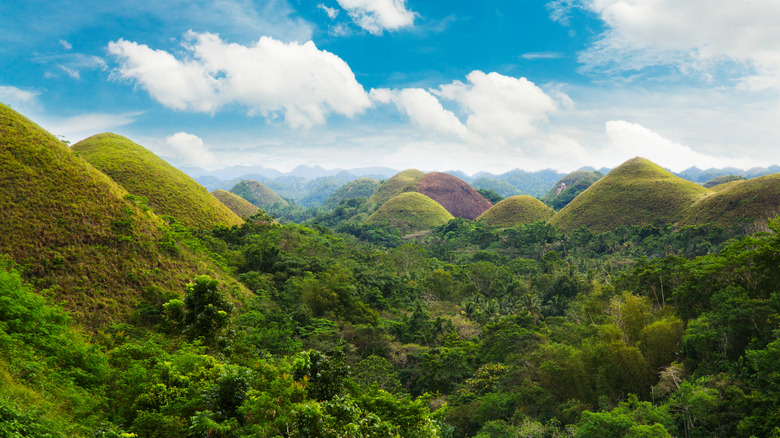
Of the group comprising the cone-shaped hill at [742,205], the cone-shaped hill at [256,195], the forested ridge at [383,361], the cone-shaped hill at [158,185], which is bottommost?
the forested ridge at [383,361]

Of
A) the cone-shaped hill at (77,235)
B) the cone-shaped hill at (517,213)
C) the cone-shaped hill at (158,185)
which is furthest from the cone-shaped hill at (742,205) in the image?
the cone-shaped hill at (158,185)

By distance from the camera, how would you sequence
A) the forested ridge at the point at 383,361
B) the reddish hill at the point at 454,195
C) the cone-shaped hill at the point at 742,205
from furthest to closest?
the reddish hill at the point at 454,195
the cone-shaped hill at the point at 742,205
the forested ridge at the point at 383,361

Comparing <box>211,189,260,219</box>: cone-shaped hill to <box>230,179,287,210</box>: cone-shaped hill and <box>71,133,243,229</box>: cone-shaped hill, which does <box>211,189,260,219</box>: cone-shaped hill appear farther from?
<box>230,179,287,210</box>: cone-shaped hill

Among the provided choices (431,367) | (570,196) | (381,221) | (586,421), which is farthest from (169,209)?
(570,196)

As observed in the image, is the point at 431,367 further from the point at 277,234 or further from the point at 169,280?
the point at 277,234

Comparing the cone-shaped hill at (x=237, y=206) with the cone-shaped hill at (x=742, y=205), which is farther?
the cone-shaped hill at (x=237, y=206)

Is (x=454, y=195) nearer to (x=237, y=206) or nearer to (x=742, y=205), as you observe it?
(x=237, y=206)

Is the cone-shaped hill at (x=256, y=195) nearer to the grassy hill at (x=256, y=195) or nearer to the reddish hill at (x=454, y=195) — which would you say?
the grassy hill at (x=256, y=195)
